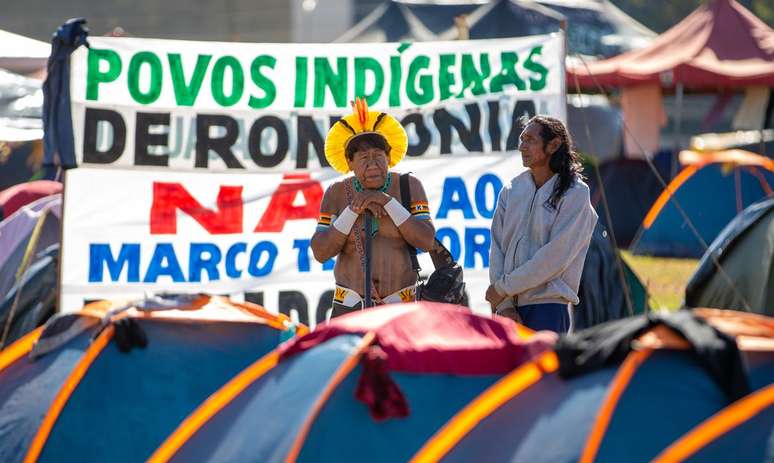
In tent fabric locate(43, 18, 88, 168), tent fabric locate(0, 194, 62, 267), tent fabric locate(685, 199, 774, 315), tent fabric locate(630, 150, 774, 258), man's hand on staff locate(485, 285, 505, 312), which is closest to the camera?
man's hand on staff locate(485, 285, 505, 312)

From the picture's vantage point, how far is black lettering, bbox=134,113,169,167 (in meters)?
7.03

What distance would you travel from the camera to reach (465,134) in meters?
7.30

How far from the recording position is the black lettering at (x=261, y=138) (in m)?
7.21

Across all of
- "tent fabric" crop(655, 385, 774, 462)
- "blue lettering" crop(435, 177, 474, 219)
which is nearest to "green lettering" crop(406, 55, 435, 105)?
"blue lettering" crop(435, 177, 474, 219)

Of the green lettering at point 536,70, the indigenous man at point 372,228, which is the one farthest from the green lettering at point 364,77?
the indigenous man at point 372,228

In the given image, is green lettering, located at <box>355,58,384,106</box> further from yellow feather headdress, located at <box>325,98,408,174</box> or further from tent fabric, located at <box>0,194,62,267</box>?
tent fabric, located at <box>0,194,62,267</box>

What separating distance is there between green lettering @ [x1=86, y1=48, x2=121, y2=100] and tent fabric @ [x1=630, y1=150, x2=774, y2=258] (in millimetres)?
8509

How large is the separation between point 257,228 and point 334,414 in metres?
3.53

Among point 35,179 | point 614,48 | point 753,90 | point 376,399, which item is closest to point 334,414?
point 376,399

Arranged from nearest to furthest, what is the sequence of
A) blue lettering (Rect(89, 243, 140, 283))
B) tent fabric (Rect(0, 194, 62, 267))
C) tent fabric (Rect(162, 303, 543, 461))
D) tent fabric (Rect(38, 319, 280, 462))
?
tent fabric (Rect(162, 303, 543, 461))
tent fabric (Rect(38, 319, 280, 462))
blue lettering (Rect(89, 243, 140, 283))
tent fabric (Rect(0, 194, 62, 267))

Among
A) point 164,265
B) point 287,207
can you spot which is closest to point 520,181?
point 287,207

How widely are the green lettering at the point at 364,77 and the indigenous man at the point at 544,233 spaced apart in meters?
1.49

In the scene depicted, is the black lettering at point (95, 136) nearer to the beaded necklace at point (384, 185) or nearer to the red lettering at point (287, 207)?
the red lettering at point (287, 207)

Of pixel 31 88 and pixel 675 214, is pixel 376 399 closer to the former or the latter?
pixel 31 88
